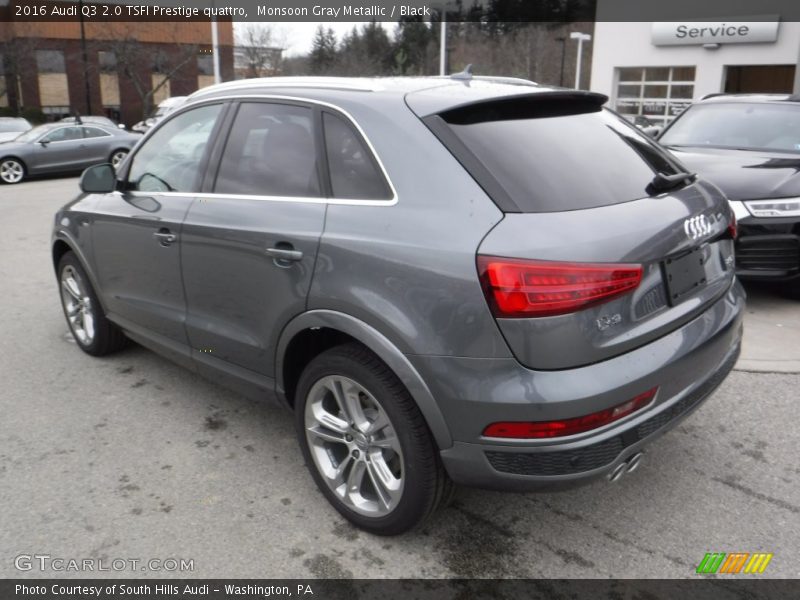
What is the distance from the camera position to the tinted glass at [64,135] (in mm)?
17094

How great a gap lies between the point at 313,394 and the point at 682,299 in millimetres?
1524

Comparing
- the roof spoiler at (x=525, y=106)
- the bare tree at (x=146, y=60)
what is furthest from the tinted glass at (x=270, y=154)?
the bare tree at (x=146, y=60)

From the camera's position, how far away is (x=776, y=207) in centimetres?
535

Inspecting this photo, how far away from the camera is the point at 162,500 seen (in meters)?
3.14

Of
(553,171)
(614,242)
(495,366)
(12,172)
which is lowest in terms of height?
(12,172)

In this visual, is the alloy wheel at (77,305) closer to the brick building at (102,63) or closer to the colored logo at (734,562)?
the colored logo at (734,562)

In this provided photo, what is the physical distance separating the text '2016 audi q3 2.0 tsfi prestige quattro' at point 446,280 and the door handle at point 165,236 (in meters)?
0.01

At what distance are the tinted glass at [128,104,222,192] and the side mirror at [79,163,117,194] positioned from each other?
12cm

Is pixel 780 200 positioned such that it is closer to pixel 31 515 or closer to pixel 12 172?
pixel 31 515

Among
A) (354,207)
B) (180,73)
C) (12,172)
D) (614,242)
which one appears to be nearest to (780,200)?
(614,242)

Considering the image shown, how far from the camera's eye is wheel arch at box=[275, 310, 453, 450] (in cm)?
246

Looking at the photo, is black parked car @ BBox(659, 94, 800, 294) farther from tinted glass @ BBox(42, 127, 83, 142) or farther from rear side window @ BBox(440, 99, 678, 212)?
tinted glass @ BBox(42, 127, 83, 142)

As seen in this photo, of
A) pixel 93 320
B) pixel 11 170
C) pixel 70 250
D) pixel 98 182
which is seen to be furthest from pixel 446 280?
pixel 11 170

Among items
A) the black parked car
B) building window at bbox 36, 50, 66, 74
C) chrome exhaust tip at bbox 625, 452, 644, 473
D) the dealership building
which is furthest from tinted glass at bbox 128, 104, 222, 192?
building window at bbox 36, 50, 66, 74
